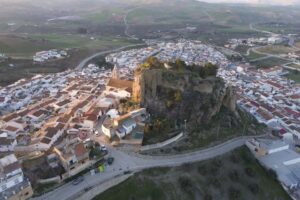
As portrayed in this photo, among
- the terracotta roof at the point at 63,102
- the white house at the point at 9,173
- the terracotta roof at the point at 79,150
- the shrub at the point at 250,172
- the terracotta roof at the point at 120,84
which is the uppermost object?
the terracotta roof at the point at 120,84

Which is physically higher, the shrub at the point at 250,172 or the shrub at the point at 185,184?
the shrub at the point at 185,184

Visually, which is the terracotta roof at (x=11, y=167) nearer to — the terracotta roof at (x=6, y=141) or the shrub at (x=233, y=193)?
the terracotta roof at (x=6, y=141)

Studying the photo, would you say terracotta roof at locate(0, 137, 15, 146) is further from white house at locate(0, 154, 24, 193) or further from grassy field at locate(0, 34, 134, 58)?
Result: grassy field at locate(0, 34, 134, 58)

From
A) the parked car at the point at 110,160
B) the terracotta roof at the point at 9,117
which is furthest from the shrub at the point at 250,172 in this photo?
the terracotta roof at the point at 9,117

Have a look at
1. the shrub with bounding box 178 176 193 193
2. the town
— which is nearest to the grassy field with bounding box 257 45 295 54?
the town

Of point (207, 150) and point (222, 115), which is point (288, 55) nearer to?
point (222, 115)

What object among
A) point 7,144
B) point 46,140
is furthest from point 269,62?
point 7,144

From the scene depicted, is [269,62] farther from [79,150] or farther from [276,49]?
[79,150]
